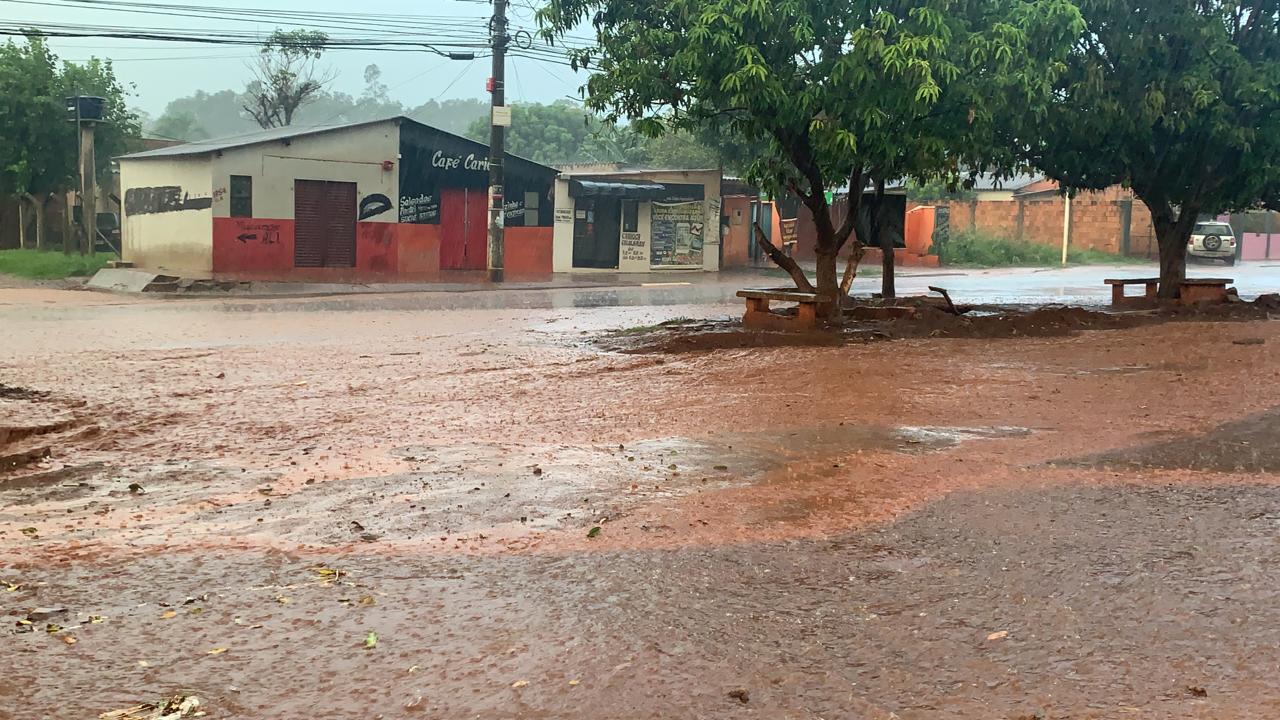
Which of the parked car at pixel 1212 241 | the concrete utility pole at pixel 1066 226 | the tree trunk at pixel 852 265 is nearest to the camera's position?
the tree trunk at pixel 852 265

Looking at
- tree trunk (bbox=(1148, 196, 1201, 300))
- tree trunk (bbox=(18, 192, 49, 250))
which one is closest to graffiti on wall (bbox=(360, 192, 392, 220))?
tree trunk (bbox=(18, 192, 49, 250))

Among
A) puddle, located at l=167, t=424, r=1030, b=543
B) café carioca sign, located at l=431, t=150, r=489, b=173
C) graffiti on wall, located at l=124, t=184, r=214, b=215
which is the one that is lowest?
puddle, located at l=167, t=424, r=1030, b=543

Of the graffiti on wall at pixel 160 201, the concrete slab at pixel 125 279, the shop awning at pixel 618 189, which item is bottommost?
the concrete slab at pixel 125 279

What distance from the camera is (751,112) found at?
1355 centimetres

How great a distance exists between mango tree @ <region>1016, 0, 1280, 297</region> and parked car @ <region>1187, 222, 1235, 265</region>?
2604 cm

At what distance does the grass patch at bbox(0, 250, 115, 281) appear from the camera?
85.0 feet

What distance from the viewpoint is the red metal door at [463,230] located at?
29.4 metres

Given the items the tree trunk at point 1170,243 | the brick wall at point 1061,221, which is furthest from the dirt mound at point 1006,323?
the brick wall at point 1061,221

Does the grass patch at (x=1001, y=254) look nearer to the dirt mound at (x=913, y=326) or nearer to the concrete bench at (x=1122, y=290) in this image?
the concrete bench at (x=1122, y=290)

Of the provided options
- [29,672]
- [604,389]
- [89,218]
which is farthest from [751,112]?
[89,218]

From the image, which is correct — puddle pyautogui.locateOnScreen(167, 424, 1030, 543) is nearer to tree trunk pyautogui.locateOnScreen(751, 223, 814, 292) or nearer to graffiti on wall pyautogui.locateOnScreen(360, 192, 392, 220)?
tree trunk pyautogui.locateOnScreen(751, 223, 814, 292)

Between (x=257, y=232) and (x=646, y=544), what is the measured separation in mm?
22839

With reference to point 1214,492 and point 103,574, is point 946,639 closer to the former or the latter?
point 1214,492

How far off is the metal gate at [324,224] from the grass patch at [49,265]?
4722mm
